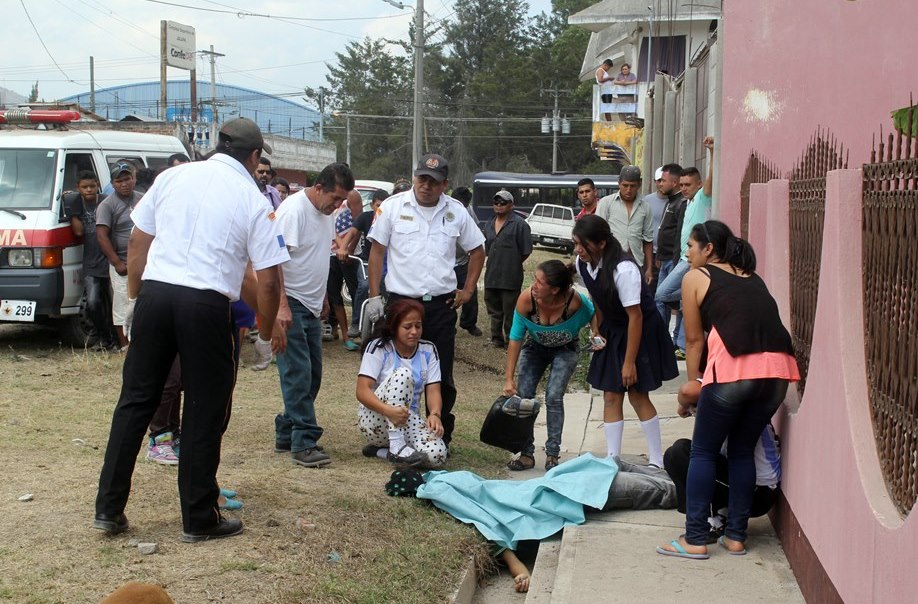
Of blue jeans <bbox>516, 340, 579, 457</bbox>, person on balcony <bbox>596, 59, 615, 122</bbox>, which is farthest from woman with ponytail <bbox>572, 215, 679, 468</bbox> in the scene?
person on balcony <bbox>596, 59, 615, 122</bbox>

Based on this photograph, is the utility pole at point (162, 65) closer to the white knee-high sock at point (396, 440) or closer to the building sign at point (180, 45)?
the building sign at point (180, 45)

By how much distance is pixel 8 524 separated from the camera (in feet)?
16.4

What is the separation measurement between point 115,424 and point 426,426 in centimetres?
242

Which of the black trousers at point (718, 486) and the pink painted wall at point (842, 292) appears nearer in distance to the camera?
the pink painted wall at point (842, 292)

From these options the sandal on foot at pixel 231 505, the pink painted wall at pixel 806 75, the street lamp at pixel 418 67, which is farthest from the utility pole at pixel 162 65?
the sandal on foot at pixel 231 505

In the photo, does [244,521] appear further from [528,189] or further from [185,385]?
[528,189]

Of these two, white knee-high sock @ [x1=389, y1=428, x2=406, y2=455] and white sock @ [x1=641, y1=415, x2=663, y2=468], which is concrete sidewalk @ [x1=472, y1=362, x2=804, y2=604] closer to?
white sock @ [x1=641, y1=415, x2=663, y2=468]

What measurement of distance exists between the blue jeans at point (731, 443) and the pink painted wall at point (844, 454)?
7.1 inches

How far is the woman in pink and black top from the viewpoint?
15.9 feet

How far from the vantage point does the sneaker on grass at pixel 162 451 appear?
621 centimetres

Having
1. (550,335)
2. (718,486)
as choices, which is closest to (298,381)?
(550,335)

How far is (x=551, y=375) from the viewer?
7.02 meters

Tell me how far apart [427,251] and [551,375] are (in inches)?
45.4

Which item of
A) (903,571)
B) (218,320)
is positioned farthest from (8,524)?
(903,571)
